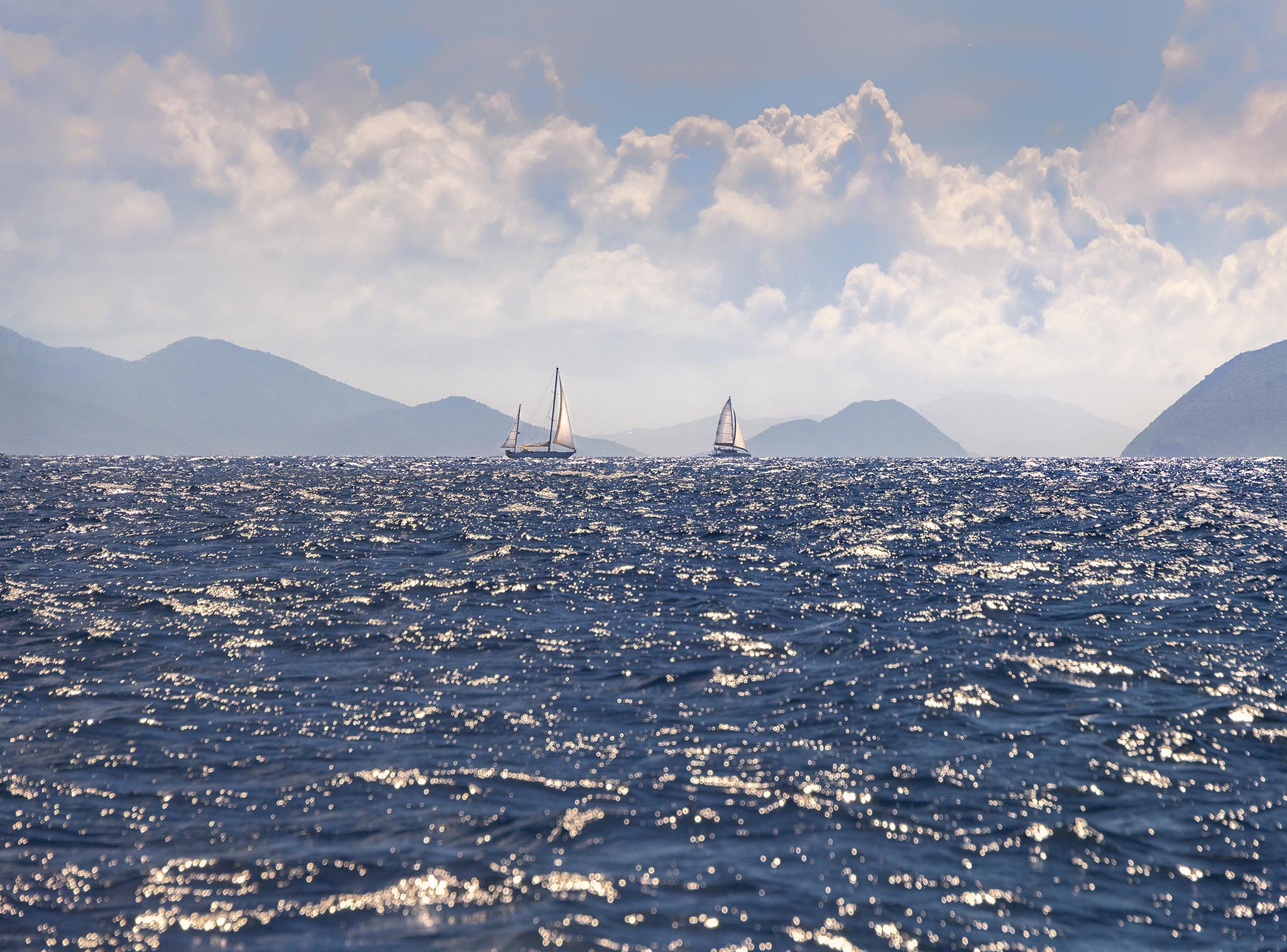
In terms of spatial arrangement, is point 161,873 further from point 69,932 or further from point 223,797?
point 223,797

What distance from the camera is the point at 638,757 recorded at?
1598 centimetres

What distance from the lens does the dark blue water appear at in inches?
428

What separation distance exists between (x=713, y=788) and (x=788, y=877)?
302 centimetres

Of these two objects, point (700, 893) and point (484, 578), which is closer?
point (700, 893)

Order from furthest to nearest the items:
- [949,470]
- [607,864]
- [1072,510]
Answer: [949,470] → [1072,510] → [607,864]

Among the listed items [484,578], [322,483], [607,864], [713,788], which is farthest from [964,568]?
[322,483]

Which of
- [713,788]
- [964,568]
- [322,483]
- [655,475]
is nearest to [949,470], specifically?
[655,475]

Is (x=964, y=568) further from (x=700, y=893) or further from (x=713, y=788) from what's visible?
(x=700, y=893)

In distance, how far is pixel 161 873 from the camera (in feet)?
37.9

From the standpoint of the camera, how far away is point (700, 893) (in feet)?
36.7

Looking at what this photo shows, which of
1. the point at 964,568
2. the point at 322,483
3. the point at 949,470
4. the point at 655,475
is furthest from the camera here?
the point at 949,470

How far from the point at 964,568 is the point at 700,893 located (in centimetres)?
3231

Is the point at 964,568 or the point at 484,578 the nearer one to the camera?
the point at 484,578

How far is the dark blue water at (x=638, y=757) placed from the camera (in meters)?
10.9
